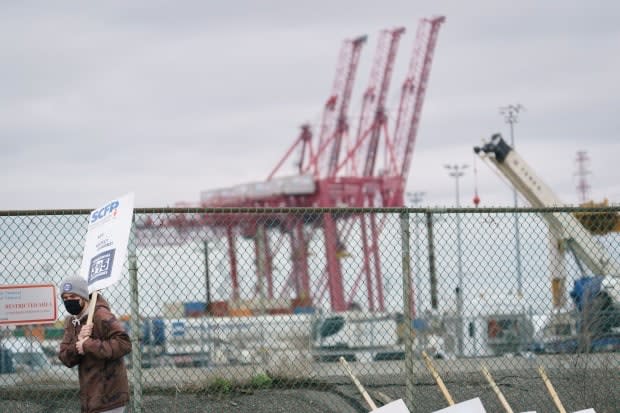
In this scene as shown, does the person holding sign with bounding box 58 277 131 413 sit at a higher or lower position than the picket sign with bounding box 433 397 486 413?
higher

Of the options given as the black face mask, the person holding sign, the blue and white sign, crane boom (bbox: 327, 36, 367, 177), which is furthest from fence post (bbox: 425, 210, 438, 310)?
crane boom (bbox: 327, 36, 367, 177)

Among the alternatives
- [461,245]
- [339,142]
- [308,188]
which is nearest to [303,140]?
[339,142]

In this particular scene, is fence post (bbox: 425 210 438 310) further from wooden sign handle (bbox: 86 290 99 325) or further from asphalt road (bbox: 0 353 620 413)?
wooden sign handle (bbox: 86 290 99 325)

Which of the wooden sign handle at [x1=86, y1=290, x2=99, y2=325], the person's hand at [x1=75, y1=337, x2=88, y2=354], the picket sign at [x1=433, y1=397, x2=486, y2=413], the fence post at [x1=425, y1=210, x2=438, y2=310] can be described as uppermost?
the fence post at [x1=425, y1=210, x2=438, y2=310]

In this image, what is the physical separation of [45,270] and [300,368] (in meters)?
2.80

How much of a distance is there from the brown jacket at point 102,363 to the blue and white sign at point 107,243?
0.26 metres

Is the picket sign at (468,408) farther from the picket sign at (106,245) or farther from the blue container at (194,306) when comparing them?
the blue container at (194,306)

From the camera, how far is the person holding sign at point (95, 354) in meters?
6.55

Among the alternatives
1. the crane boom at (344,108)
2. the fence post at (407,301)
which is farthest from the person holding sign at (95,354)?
the crane boom at (344,108)

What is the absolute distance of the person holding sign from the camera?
6.55 m

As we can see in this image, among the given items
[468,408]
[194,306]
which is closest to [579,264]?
[468,408]

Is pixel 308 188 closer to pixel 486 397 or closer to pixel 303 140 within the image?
pixel 303 140

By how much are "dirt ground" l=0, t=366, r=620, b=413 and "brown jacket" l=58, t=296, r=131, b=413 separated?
1.98 metres

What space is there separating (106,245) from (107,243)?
2cm
